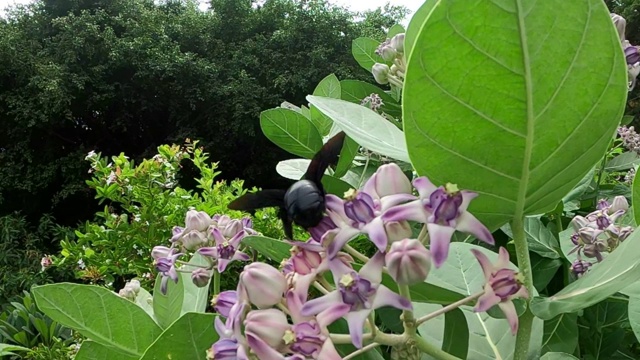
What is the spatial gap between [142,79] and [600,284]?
1059 cm

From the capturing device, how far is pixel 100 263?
236cm

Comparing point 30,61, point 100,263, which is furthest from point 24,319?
point 30,61

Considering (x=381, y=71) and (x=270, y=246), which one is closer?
(x=270, y=246)

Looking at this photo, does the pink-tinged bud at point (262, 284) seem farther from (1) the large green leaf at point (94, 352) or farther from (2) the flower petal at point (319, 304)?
(1) the large green leaf at point (94, 352)

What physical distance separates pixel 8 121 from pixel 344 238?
1122 centimetres

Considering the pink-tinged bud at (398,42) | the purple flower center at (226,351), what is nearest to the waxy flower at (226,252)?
the purple flower center at (226,351)

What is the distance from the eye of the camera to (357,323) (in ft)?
1.02

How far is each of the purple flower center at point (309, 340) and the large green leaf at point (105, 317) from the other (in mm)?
237

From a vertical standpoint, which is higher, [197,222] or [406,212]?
[406,212]

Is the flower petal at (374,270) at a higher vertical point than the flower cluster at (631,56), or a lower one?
lower

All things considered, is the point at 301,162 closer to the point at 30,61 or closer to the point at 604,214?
the point at 604,214

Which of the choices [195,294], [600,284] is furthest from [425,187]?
[195,294]

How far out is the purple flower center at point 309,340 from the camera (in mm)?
316

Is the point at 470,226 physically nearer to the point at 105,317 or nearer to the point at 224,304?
the point at 224,304
